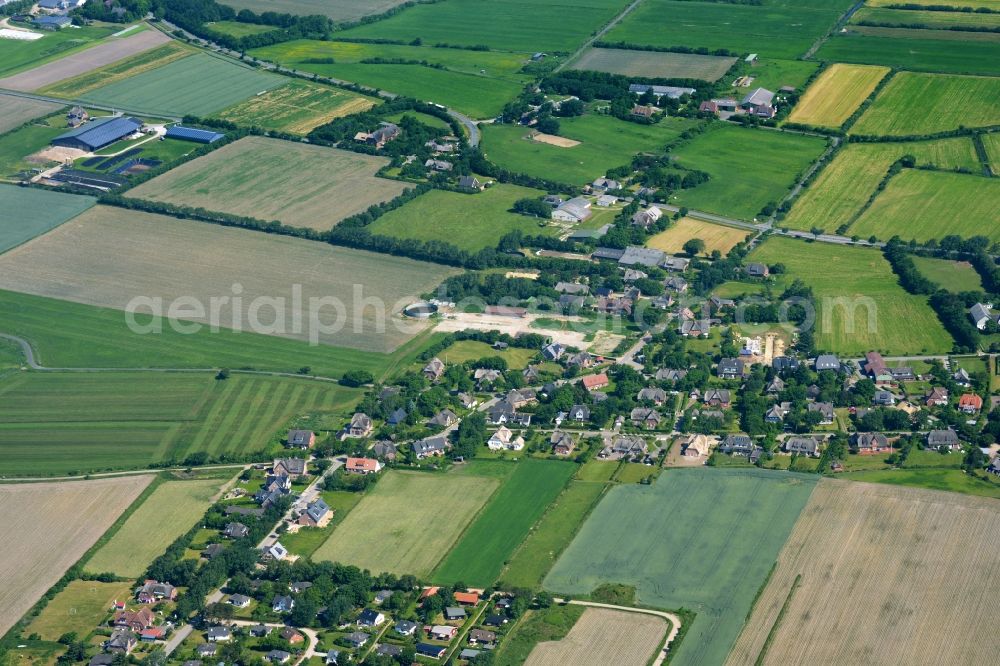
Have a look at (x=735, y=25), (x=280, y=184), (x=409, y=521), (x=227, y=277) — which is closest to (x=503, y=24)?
(x=735, y=25)

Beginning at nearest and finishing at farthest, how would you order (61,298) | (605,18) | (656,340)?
(656,340), (61,298), (605,18)

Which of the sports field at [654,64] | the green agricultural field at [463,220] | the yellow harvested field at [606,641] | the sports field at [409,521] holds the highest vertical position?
→ the sports field at [654,64]

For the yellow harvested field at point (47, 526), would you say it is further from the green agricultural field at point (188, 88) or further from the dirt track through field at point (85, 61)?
the dirt track through field at point (85, 61)

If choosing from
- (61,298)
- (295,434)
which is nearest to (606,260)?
(295,434)

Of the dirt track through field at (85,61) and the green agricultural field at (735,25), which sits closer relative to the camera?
the dirt track through field at (85,61)

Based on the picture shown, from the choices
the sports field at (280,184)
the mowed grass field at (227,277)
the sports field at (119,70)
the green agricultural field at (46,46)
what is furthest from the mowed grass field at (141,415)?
the green agricultural field at (46,46)

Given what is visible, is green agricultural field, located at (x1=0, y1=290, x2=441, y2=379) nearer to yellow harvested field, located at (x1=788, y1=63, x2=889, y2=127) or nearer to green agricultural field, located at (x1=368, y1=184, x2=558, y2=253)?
green agricultural field, located at (x1=368, y1=184, x2=558, y2=253)

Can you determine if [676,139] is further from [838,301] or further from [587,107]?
[838,301]
